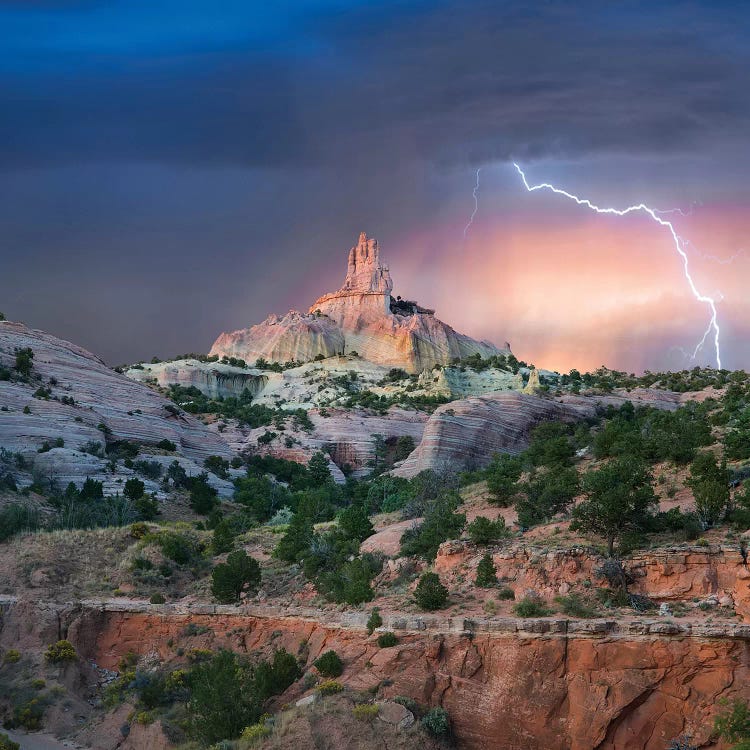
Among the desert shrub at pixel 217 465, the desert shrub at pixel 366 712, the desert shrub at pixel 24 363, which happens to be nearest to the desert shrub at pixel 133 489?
the desert shrub at pixel 217 465

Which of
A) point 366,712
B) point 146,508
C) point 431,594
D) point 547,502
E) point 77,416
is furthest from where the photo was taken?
point 77,416

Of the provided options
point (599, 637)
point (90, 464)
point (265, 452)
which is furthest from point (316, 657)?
point (265, 452)

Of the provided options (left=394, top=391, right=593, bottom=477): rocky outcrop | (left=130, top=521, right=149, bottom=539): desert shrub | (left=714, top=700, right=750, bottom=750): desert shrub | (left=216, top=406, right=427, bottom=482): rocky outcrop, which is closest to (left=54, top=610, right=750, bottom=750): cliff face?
(left=714, top=700, right=750, bottom=750): desert shrub

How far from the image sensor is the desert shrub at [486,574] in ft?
101

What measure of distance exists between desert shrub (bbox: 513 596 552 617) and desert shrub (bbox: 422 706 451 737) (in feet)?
12.4

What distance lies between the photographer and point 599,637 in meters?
25.7

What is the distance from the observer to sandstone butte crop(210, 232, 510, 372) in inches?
5743

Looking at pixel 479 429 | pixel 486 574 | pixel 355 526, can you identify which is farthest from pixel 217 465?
pixel 486 574

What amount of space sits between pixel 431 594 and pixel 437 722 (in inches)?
194

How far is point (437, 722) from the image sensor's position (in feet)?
83.6

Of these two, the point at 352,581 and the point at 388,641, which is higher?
the point at 352,581

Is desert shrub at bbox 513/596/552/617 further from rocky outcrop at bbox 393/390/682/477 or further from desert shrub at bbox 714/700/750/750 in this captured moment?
rocky outcrop at bbox 393/390/682/477

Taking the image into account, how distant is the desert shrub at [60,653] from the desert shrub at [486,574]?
16220mm

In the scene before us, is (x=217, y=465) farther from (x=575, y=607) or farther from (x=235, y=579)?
(x=575, y=607)
